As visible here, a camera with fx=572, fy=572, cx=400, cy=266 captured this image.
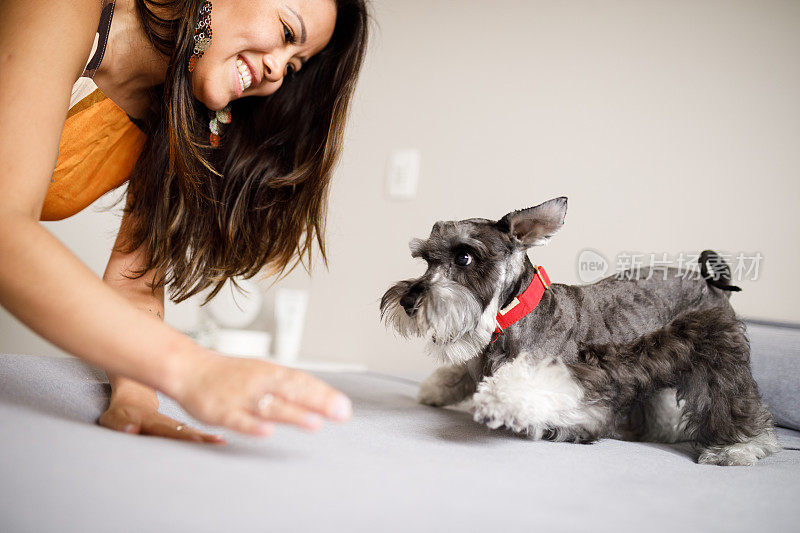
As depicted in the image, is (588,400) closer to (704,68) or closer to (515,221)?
(515,221)

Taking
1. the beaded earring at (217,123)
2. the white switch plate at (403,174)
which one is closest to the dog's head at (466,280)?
the beaded earring at (217,123)

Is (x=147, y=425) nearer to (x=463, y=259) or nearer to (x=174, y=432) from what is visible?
(x=174, y=432)

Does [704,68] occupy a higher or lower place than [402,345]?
higher

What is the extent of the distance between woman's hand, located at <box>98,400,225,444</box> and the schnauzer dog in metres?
0.49

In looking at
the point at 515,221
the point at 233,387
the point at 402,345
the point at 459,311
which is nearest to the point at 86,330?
the point at 233,387

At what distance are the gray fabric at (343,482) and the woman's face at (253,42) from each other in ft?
2.41

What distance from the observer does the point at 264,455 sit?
0.77 m

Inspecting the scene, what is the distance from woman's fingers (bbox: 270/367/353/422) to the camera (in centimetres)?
63

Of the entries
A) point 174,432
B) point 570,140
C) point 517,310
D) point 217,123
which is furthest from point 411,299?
point 570,140

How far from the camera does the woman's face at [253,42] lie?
1.30m

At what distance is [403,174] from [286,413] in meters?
2.29

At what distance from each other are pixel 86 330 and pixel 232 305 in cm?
252

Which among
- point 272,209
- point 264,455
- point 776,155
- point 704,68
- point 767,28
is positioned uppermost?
point 767,28

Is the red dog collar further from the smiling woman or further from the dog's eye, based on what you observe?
the smiling woman
